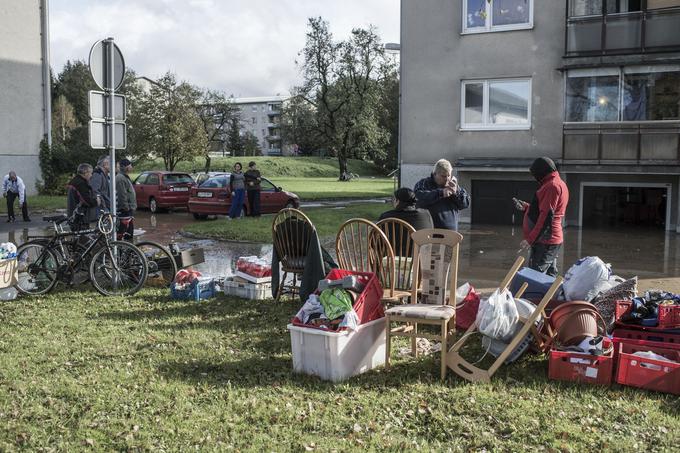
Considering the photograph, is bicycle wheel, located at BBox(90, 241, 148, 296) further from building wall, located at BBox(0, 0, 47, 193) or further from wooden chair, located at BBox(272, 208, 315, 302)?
building wall, located at BBox(0, 0, 47, 193)

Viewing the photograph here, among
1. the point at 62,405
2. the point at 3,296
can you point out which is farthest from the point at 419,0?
the point at 62,405

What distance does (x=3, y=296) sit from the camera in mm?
8672

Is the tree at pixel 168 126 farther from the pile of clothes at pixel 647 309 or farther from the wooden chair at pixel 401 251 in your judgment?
the pile of clothes at pixel 647 309

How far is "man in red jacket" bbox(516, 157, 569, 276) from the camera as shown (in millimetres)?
7281

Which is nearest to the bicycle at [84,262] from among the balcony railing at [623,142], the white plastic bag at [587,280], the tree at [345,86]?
the white plastic bag at [587,280]

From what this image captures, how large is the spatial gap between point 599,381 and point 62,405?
13.3ft

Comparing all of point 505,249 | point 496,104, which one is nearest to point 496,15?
point 496,104

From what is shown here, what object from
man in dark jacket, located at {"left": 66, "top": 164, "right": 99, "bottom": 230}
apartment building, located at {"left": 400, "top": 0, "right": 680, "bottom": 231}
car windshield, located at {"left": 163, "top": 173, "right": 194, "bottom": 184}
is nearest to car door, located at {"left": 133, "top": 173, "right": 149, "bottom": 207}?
car windshield, located at {"left": 163, "top": 173, "right": 194, "bottom": 184}

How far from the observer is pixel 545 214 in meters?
7.32

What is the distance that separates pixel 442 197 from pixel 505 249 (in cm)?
652

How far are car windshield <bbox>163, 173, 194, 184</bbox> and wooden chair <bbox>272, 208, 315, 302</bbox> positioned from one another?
52.6 ft

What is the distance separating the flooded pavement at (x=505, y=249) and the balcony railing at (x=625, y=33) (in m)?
4.69

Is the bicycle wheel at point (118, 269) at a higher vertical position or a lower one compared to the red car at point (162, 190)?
lower

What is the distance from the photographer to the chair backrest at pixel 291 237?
25.6 ft
